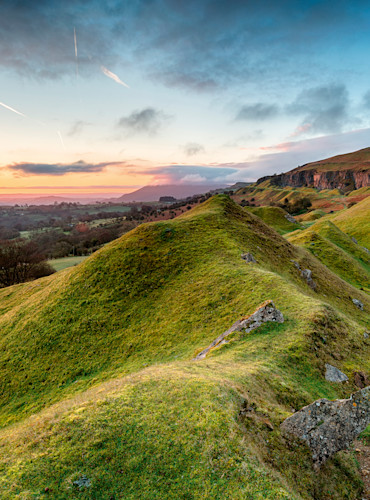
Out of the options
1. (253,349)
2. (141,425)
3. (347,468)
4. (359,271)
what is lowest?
(359,271)

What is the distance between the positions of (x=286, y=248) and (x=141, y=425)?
111ft

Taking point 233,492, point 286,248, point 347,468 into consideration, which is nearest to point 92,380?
point 233,492

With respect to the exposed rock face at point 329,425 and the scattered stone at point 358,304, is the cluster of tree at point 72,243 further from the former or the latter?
the exposed rock face at point 329,425

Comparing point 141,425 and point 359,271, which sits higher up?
point 141,425

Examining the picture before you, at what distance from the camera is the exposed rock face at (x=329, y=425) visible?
919 centimetres

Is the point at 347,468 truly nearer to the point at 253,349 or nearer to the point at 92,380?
the point at 253,349

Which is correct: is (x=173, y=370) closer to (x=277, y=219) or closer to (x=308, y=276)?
(x=308, y=276)

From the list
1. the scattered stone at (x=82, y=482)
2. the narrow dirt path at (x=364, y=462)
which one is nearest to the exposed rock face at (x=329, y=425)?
the narrow dirt path at (x=364, y=462)

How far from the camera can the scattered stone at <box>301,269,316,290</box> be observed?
30634 mm

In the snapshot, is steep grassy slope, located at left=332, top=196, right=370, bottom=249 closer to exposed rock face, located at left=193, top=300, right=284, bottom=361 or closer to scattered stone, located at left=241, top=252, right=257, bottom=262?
scattered stone, located at left=241, top=252, right=257, bottom=262

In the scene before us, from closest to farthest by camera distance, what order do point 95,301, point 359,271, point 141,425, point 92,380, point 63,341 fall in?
point 141,425 → point 92,380 → point 63,341 → point 95,301 → point 359,271

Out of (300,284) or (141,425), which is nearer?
(141,425)

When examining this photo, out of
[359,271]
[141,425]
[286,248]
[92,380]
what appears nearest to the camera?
[141,425]

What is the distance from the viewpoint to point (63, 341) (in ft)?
75.8
